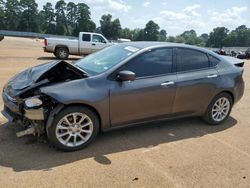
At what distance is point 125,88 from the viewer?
15.3 ft

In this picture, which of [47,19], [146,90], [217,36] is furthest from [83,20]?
[146,90]

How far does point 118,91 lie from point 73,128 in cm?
88

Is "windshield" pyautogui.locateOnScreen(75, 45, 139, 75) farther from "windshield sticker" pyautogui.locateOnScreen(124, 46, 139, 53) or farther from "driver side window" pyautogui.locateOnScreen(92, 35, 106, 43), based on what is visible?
"driver side window" pyautogui.locateOnScreen(92, 35, 106, 43)

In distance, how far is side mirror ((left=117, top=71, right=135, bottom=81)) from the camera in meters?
4.59

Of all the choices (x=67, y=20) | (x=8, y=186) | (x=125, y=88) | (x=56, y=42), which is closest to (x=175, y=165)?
(x=125, y=88)

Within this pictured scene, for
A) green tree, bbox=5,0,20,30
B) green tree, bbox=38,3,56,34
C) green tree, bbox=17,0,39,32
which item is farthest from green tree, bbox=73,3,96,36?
green tree, bbox=5,0,20,30

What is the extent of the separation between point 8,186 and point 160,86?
108 inches

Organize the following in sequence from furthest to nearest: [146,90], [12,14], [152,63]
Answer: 1. [12,14]
2. [152,63]
3. [146,90]

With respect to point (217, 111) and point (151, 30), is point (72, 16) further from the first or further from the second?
point (217, 111)

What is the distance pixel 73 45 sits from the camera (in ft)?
57.3

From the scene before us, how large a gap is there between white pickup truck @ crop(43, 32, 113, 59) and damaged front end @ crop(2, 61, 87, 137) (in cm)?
1234

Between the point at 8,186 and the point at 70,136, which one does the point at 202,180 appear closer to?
the point at 70,136

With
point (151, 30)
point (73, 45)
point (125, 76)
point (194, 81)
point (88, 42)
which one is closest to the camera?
point (125, 76)

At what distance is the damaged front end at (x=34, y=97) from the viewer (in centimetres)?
422
